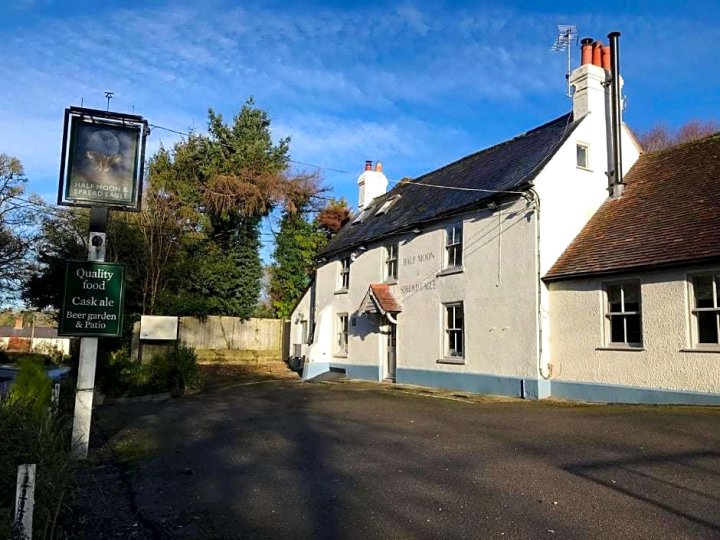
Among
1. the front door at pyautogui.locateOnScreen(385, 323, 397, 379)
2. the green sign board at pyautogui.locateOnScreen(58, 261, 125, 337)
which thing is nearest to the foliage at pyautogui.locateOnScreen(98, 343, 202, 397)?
the front door at pyautogui.locateOnScreen(385, 323, 397, 379)

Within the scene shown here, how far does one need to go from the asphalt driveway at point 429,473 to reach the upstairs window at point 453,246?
6549 millimetres

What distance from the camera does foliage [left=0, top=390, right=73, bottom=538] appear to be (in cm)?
482

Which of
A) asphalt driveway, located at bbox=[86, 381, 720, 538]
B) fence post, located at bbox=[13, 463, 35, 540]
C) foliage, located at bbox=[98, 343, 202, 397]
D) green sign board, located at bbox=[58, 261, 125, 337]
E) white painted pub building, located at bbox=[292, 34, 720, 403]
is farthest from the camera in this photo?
foliage, located at bbox=[98, 343, 202, 397]

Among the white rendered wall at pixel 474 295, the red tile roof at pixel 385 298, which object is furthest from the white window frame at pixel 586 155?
the red tile roof at pixel 385 298

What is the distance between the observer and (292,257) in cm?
3653

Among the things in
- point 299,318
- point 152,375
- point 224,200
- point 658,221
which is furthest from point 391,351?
point 224,200

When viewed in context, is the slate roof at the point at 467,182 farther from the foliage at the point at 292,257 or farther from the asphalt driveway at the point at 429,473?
the foliage at the point at 292,257

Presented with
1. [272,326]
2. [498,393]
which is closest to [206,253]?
[272,326]

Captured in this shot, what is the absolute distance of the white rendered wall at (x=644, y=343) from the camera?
12.2 meters

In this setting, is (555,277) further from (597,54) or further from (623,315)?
(597,54)

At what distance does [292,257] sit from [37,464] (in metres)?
31.4

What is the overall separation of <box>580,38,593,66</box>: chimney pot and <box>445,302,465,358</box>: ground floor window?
310 inches

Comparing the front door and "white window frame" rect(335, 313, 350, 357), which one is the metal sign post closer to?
the front door

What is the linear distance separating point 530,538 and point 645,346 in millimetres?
9318
